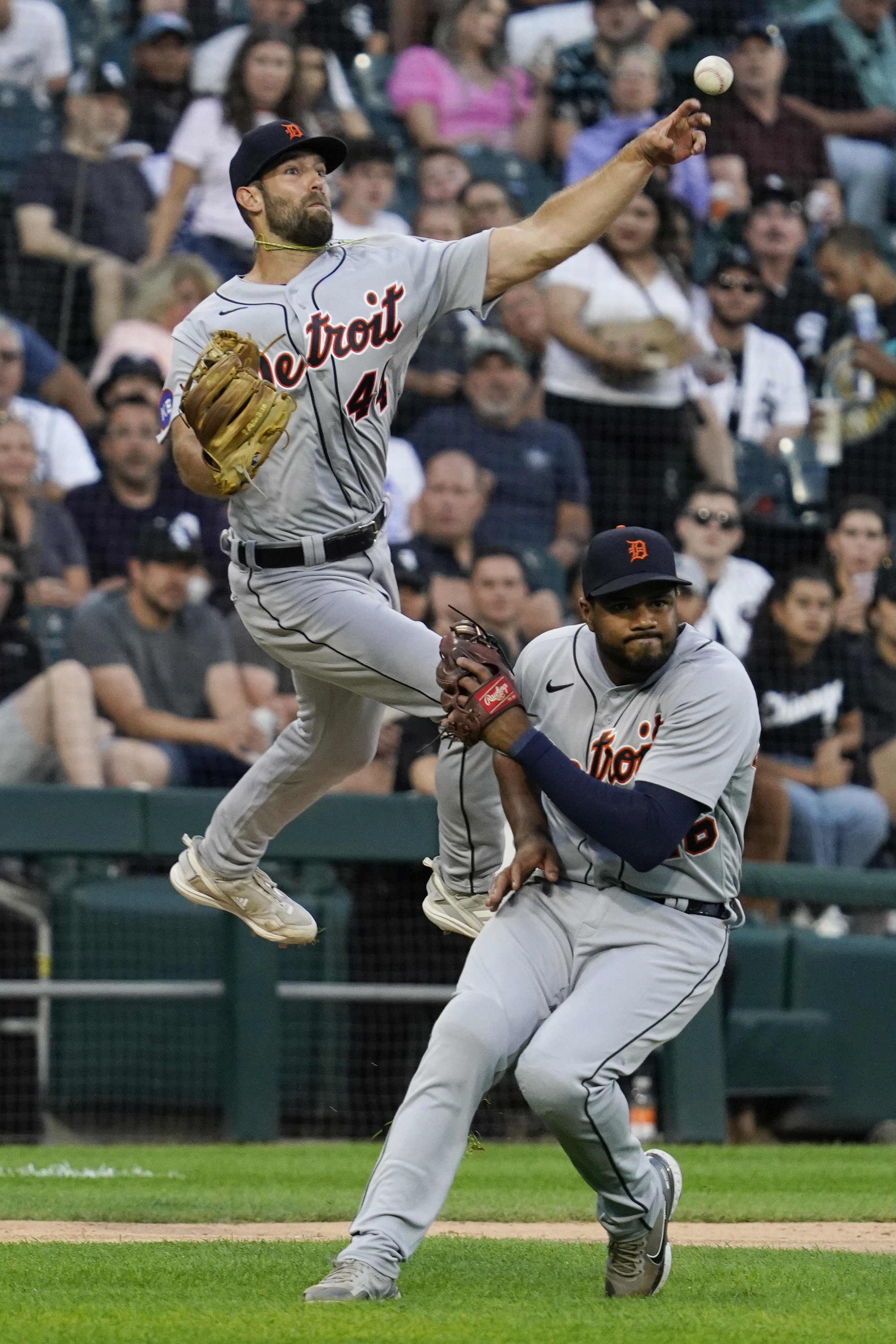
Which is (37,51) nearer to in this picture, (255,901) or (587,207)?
(255,901)

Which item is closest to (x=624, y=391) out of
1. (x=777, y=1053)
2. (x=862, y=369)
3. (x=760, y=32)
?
(x=862, y=369)

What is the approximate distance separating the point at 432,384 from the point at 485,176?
4.19 ft

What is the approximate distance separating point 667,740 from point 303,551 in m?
0.99

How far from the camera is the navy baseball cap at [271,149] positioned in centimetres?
415

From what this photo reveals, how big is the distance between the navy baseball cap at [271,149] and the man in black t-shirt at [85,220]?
Result: 4654 millimetres

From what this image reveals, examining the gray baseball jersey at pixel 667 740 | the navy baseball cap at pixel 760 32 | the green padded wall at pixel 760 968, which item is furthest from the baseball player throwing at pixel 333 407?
the navy baseball cap at pixel 760 32

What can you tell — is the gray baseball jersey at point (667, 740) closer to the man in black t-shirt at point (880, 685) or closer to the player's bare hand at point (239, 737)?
the player's bare hand at point (239, 737)

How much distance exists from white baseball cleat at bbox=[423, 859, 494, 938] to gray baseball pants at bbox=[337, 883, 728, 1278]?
475 millimetres

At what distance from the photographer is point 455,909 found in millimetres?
4453

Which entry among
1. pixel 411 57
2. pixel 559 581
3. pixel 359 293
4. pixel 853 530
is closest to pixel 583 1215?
pixel 359 293

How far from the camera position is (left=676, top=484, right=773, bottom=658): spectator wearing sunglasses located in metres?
8.86

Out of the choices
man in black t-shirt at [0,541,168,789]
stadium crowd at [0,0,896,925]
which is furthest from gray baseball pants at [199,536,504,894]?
stadium crowd at [0,0,896,925]

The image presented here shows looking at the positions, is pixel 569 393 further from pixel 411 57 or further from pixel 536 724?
pixel 536 724

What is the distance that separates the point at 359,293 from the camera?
14.0 ft
